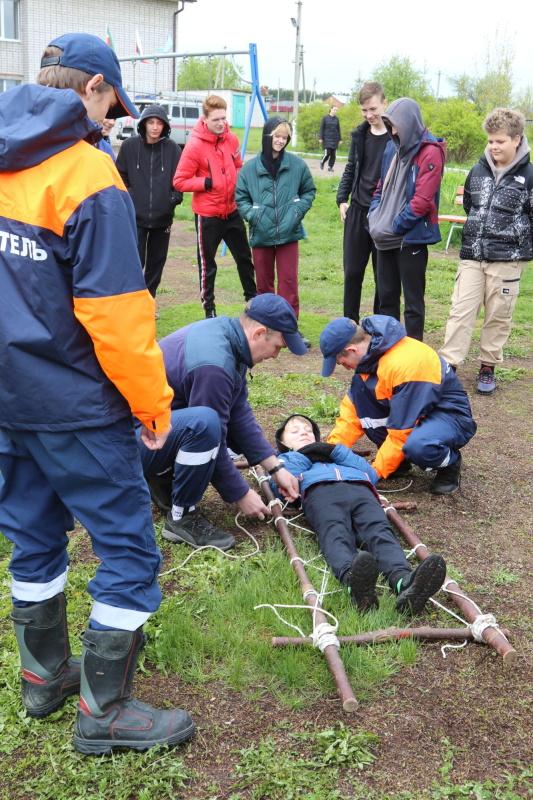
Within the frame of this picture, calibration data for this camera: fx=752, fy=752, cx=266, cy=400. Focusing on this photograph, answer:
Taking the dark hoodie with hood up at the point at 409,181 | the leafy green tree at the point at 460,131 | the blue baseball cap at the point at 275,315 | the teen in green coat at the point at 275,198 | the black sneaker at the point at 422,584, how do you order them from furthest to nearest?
the leafy green tree at the point at 460,131
the teen in green coat at the point at 275,198
the dark hoodie with hood up at the point at 409,181
the blue baseball cap at the point at 275,315
the black sneaker at the point at 422,584

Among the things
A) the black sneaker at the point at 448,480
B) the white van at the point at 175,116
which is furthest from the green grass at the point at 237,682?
the white van at the point at 175,116

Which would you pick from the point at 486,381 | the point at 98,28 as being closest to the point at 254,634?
the point at 486,381

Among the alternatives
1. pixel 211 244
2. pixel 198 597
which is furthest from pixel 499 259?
pixel 198 597

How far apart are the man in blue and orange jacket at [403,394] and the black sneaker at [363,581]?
4.71 ft

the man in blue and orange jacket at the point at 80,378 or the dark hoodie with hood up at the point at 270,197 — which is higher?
the dark hoodie with hood up at the point at 270,197

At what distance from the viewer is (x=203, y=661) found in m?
3.21

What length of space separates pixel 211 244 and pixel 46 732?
21.0ft

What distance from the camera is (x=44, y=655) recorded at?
285 centimetres

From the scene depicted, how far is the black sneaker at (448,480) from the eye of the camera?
4883mm

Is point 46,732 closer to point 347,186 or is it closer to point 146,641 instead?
point 146,641

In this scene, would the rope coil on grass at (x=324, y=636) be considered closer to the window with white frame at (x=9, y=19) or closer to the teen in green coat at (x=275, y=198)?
the teen in green coat at (x=275, y=198)

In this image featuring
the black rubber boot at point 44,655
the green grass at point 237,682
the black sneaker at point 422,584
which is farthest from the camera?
the black sneaker at point 422,584

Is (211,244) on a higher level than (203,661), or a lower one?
higher

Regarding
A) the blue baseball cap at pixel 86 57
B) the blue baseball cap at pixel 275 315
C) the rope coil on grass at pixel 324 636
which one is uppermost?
the blue baseball cap at pixel 86 57
